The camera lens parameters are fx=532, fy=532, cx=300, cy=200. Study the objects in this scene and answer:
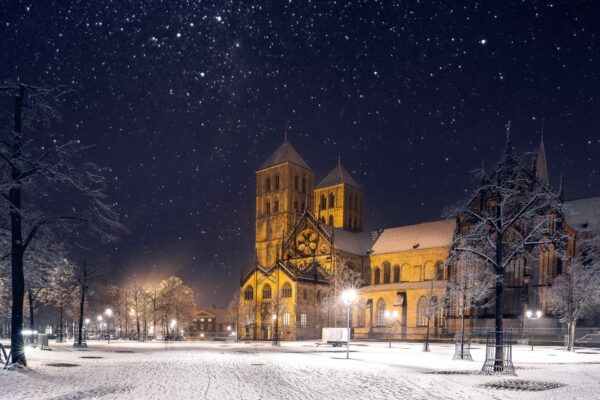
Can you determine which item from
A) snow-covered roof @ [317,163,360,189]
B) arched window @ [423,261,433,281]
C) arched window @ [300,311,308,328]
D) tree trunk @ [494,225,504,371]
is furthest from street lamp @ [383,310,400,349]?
tree trunk @ [494,225,504,371]

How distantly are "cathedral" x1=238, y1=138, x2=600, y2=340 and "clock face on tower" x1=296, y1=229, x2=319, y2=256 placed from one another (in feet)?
0.56

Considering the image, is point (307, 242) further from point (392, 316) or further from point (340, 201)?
point (392, 316)

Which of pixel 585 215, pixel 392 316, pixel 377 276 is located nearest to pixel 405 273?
pixel 377 276

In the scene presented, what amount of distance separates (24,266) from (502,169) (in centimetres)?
2218

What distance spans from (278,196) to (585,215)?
51.5 metres

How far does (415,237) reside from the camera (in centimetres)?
8606

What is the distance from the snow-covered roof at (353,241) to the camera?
88.9m

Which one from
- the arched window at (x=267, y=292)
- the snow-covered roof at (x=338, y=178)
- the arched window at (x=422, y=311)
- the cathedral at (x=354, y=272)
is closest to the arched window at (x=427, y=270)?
the cathedral at (x=354, y=272)

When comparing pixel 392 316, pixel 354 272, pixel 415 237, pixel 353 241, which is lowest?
pixel 392 316

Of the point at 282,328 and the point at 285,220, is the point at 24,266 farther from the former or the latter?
the point at 285,220

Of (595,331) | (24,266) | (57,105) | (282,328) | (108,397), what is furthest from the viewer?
(282,328)

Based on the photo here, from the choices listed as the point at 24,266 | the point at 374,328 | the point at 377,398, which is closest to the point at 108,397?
the point at 377,398

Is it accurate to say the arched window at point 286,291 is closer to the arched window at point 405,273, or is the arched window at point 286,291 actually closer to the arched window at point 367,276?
the arched window at point 367,276

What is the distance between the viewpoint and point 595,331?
5697 centimetres
